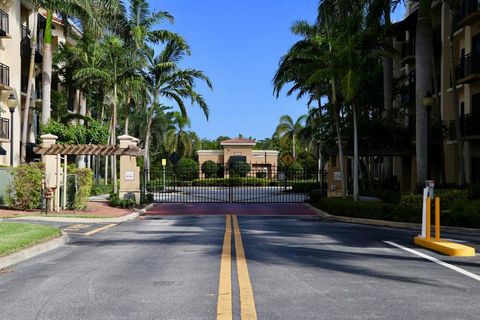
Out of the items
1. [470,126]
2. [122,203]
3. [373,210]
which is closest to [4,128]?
[122,203]

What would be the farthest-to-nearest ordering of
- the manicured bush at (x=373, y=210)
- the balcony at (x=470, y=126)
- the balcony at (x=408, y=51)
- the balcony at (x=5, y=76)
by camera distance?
the balcony at (x=408, y=51), the balcony at (x=5, y=76), the balcony at (x=470, y=126), the manicured bush at (x=373, y=210)

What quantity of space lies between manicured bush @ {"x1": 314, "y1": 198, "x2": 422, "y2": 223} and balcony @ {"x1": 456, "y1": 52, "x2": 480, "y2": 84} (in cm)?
958

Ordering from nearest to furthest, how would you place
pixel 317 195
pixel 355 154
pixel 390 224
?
pixel 390 224, pixel 355 154, pixel 317 195

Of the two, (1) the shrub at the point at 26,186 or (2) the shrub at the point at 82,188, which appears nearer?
(1) the shrub at the point at 26,186

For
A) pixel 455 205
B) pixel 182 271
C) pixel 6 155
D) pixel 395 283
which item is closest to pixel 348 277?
pixel 395 283

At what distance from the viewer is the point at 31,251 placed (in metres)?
10.7

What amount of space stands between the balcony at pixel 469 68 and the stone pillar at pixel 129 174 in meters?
15.9

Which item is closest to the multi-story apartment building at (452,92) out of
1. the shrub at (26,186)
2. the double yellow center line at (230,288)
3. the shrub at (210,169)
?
the shrub at (26,186)

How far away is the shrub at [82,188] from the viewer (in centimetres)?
2194

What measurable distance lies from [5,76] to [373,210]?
23617 mm

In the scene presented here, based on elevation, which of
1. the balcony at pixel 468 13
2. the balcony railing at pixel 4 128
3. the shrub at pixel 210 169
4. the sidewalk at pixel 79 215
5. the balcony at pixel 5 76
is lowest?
the sidewalk at pixel 79 215

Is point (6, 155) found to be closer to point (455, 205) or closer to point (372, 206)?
point (372, 206)

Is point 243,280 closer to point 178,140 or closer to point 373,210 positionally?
point 373,210

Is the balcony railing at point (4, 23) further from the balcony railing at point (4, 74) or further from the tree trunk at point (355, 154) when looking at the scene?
the tree trunk at point (355, 154)
